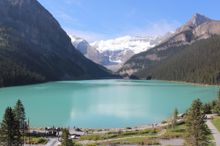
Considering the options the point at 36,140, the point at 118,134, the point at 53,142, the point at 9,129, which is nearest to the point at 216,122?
the point at 118,134

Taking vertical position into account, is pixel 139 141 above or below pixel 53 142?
above

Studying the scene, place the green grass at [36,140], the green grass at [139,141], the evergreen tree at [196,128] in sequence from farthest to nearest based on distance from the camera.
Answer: the green grass at [36,140], the green grass at [139,141], the evergreen tree at [196,128]

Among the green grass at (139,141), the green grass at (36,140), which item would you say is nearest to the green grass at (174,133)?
the green grass at (139,141)

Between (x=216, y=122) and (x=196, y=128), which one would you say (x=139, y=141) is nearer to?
(x=196, y=128)

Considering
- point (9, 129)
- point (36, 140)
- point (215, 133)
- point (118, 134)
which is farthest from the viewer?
point (118, 134)

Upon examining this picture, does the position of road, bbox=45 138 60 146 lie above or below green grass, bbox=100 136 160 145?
below

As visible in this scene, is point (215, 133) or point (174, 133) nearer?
point (215, 133)

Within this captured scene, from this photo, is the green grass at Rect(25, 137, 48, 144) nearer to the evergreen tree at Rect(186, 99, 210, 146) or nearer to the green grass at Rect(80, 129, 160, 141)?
the green grass at Rect(80, 129, 160, 141)

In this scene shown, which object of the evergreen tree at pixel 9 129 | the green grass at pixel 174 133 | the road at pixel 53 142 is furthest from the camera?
the green grass at pixel 174 133

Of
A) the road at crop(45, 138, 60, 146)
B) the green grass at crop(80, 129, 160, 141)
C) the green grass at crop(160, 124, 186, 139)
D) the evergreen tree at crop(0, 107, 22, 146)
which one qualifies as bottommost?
the road at crop(45, 138, 60, 146)

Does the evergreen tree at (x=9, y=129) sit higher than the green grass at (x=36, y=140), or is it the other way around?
the evergreen tree at (x=9, y=129)

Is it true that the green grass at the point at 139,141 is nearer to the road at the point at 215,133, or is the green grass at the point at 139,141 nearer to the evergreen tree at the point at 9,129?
the road at the point at 215,133

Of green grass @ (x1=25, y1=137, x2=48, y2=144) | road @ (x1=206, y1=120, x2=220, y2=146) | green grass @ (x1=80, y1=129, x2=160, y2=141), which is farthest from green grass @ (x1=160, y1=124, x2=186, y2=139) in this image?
green grass @ (x1=25, y1=137, x2=48, y2=144)
